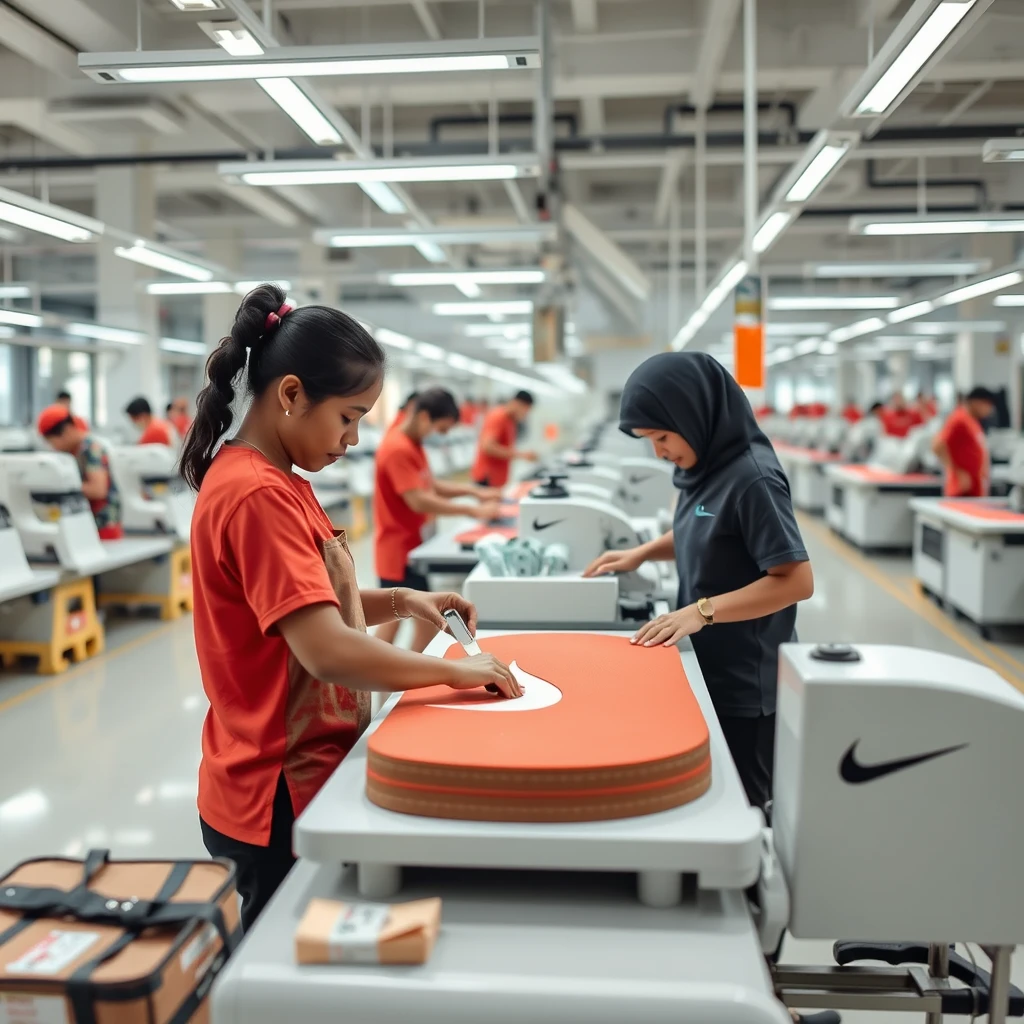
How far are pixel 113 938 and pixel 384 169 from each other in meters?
4.55

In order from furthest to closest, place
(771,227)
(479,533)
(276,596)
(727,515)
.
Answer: (771,227), (479,533), (727,515), (276,596)

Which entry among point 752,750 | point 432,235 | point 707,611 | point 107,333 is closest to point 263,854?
point 707,611

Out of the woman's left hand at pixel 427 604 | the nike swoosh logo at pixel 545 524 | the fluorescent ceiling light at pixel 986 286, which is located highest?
the fluorescent ceiling light at pixel 986 286

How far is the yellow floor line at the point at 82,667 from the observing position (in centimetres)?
520

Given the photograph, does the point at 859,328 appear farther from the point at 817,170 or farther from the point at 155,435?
the point at 155,435

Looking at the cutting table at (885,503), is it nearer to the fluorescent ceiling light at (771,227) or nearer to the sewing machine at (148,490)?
the fluorescent ceiling light at (771,227)

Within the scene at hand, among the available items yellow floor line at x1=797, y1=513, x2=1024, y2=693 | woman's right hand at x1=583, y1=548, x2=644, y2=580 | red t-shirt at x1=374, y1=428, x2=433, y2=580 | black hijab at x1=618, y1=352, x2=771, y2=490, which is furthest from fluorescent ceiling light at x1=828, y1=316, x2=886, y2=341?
black hijab at x1=618, y1=352, x2=771, y2=490

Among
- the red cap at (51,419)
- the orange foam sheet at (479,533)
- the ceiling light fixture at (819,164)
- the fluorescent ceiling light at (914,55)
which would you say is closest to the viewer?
the fluorescent ceiling light at (914,55)

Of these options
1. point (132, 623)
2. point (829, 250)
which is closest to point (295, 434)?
point (132, 623)

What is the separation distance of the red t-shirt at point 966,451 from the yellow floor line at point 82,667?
6.45 m

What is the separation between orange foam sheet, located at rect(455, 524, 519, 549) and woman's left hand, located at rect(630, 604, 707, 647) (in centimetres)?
251

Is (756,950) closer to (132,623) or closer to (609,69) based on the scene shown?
(132,623)

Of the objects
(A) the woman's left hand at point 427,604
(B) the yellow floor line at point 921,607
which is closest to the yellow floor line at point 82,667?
(A) the woman's left hand at point 427,604

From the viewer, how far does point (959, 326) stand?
13.2m
